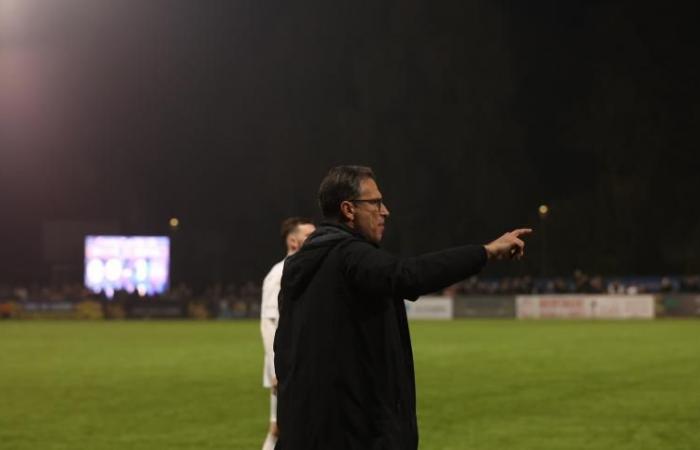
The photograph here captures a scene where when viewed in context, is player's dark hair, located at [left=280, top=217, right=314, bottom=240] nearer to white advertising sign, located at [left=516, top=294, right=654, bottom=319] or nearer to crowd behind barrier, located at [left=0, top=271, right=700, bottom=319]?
white advertising sign, located at [left=516, top=294, right=654, bottom=319]

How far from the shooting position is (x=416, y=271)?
4156 mm

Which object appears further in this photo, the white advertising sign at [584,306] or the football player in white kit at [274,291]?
the white advertising sign at [584,306]

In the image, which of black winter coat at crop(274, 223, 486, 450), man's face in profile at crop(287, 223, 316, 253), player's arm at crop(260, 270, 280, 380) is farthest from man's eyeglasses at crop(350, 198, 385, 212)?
player's arm at crop(260, 270, 280, 380)

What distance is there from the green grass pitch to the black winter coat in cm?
759

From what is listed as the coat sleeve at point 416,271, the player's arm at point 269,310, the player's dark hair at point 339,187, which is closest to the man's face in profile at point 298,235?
the player's arm at point 269,310

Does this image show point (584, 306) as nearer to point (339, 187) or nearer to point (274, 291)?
point (274, 291)

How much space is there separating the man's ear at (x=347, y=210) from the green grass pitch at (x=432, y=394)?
25.1 feet

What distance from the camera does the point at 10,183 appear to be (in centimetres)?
9038

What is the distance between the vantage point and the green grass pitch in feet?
41.0

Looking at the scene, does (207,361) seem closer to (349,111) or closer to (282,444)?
(282,444)

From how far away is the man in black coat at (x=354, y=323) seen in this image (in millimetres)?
4230

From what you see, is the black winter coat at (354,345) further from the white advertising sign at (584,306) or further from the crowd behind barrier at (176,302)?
the crowd behind barrier at (176,302)

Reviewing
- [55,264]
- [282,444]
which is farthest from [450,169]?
[282,444]

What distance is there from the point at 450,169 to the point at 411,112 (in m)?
5.13
